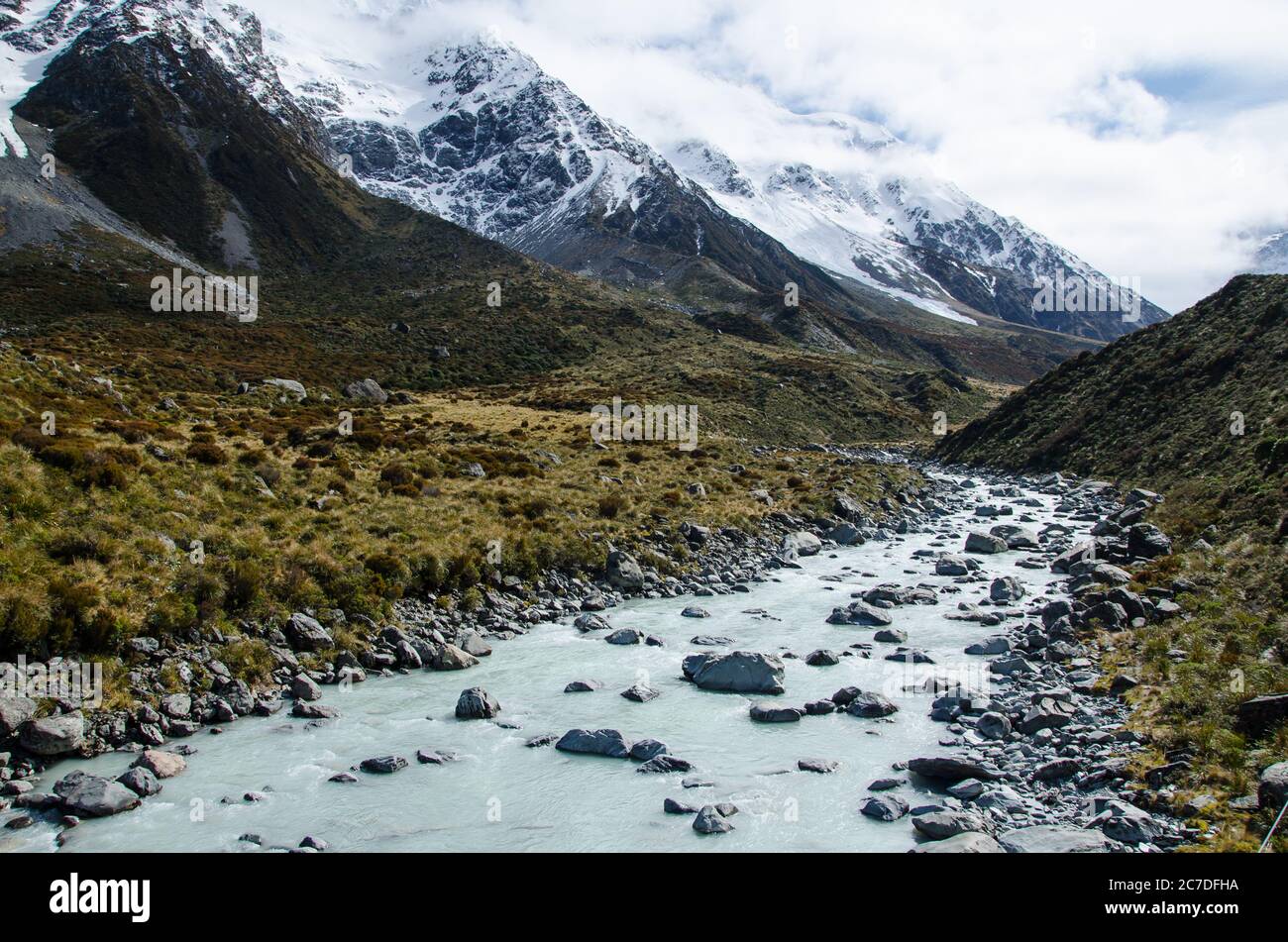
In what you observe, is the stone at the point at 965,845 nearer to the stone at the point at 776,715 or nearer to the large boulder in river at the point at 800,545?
the stone at the point at 776,715

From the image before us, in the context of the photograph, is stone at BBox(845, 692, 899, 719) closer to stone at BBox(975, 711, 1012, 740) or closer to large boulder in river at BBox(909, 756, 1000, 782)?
stone at BBox(975, 711, 1012, 740)

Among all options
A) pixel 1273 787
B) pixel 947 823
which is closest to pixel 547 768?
pixel 947 823

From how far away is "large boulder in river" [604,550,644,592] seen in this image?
27328 millimetres

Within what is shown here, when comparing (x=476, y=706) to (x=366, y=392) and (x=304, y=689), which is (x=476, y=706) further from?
(x=366, y=392)

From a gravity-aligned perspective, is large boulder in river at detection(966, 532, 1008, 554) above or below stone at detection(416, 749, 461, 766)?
above

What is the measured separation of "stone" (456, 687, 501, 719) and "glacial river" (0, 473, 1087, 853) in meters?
0.28

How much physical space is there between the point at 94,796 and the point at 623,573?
17484mm

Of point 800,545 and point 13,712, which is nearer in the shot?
point 13,712

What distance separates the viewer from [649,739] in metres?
15.0

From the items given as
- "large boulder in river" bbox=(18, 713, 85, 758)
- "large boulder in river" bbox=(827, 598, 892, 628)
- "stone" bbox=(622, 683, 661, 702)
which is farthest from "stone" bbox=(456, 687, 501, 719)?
"large boulder in river" bbox=(827, 598, 892, 628)

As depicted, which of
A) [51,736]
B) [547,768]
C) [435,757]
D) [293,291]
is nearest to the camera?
[51,736]

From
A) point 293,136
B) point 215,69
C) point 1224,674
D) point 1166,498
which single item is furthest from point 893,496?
point 215,69

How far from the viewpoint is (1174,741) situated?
1302cm
